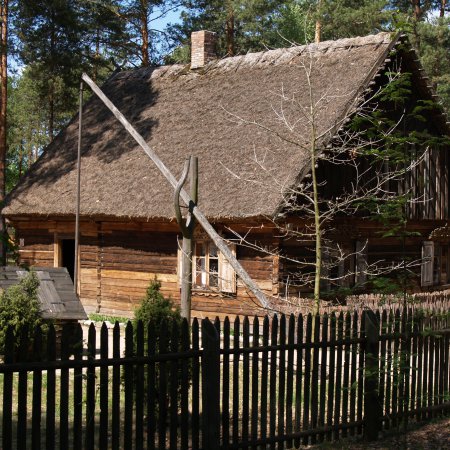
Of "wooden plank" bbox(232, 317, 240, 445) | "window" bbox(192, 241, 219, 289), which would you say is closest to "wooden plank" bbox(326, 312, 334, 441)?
"wooden plank" bbox(232, 317, 240, 445)

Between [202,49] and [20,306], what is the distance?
13771 mm

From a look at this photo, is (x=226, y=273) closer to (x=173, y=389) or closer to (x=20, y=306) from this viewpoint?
(x=20, y=306)

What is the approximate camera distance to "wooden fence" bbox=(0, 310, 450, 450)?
5.75 meters

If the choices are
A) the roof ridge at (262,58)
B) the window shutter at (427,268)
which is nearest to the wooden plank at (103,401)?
the roof ridge at (262,58)

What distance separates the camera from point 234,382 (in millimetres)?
6785

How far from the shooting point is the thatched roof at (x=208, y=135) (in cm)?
1683

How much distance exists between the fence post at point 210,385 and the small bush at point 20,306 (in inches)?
178

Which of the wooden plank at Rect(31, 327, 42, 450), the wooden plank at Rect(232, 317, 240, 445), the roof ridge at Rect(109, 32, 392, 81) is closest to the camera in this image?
the wooden plank at Rect(31, 327, 42, 450)

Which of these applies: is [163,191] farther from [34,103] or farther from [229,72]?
[34,103]

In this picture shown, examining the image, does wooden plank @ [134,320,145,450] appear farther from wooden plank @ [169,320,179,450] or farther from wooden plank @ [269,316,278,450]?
wooden plank @ [269,316,278,450]

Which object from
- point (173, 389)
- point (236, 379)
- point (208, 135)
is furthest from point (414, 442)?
point (208, 135)

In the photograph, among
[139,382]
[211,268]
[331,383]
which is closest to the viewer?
[139,382]

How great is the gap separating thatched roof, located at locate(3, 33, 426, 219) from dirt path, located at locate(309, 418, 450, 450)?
743 cm

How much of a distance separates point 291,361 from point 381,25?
28372mm
